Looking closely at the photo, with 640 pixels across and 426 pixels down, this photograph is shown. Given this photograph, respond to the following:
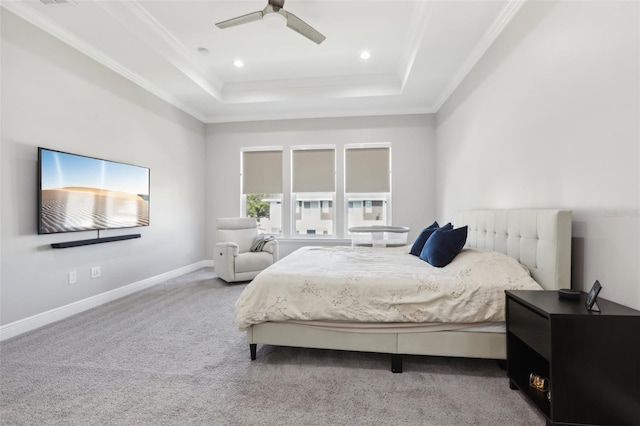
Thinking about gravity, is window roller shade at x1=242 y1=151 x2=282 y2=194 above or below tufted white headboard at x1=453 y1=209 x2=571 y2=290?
above

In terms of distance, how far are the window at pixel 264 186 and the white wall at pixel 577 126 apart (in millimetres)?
3526

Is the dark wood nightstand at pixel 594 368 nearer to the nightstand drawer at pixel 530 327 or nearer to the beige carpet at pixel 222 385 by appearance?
the nightstand drawer at pixel 530 327

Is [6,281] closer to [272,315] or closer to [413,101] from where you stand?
[272,315]

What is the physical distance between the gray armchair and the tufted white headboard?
3.03 meters

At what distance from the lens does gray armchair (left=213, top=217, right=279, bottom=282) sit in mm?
4203

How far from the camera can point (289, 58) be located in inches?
153

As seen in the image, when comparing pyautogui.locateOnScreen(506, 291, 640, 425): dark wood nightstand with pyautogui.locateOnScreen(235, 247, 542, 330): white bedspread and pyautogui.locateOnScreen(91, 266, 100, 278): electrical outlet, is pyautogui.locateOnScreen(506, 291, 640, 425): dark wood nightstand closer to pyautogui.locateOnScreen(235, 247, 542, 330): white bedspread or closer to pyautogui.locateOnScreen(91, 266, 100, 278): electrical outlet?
pyautogui.locateOnScreen(235, 247, 542, 330): white bedspread

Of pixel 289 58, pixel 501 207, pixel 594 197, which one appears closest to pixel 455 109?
pixel 501 207

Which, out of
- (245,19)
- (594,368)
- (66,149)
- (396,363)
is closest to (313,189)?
(245,19)

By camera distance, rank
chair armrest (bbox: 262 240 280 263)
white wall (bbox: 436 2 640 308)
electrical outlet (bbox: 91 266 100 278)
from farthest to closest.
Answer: chair armrest (bbox: 262 240 280 263) → electrical outlet (bbox: 91 266 100 278) → white wall (bbox: 436 2 640 308)

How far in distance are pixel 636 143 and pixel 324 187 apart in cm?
416

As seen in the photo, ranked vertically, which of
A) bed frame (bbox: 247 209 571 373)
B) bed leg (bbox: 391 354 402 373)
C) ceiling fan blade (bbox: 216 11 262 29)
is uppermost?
ceiling fan blade (bbox: 216 11 262 29)

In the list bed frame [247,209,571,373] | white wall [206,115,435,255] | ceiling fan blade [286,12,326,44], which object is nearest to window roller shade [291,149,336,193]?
white wall [206,115,435,255]

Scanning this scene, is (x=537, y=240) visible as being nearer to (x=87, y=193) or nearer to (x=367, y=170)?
(x=367, y=170)
